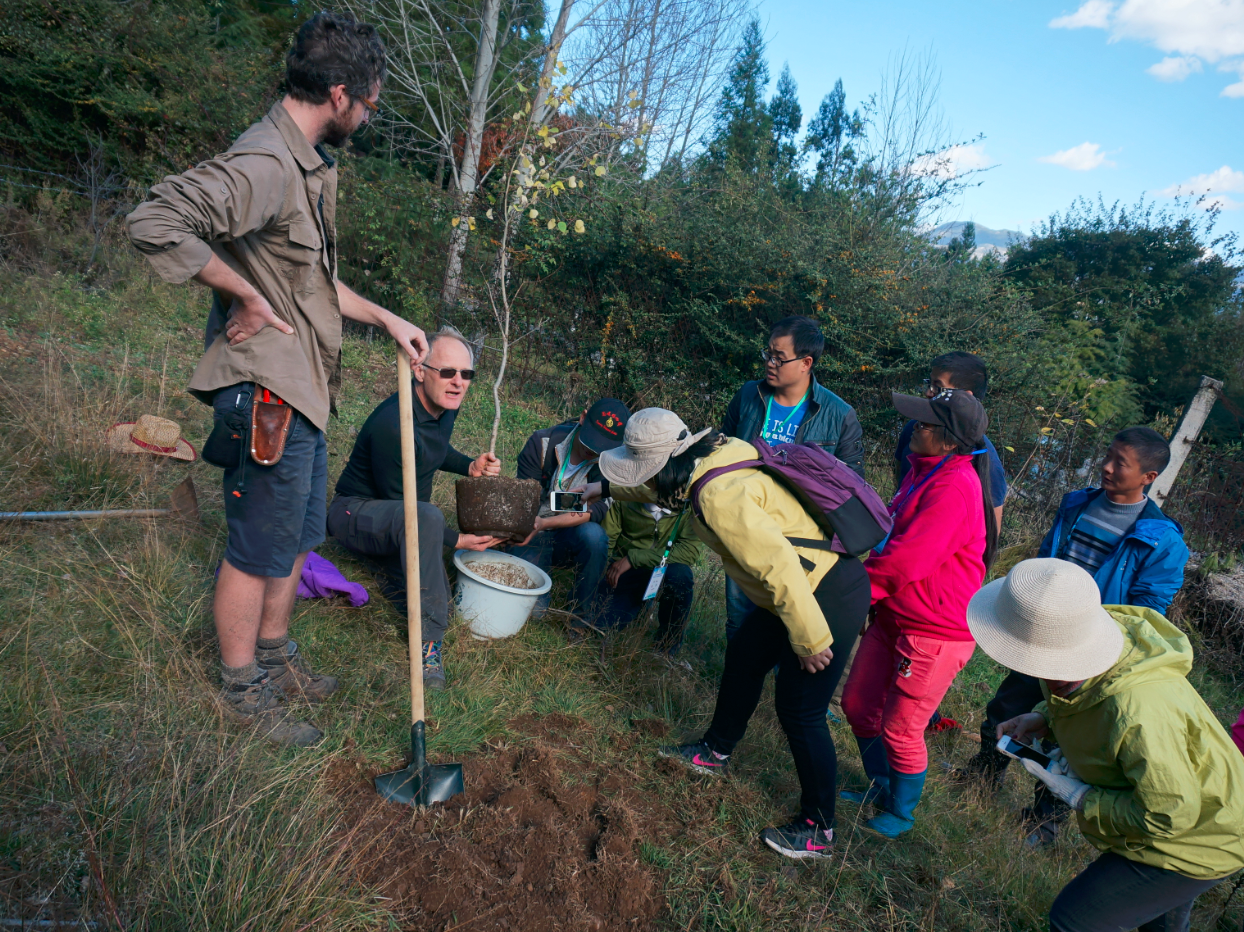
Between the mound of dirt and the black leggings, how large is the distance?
591 mm

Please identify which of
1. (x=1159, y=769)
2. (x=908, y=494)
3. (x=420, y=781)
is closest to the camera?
(x=1159, y=769)

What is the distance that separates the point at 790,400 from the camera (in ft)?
13.2

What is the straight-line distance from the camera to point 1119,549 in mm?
3295

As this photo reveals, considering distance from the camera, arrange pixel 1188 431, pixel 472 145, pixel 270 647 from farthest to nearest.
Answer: pixel 472 145, pixel 1188 431, pixel 270 647

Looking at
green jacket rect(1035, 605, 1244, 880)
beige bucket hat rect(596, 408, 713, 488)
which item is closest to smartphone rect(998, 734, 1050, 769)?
green jacket rect(1035, 605, 1244, 880)

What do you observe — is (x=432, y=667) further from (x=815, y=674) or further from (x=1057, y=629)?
(x=1057, y=629)

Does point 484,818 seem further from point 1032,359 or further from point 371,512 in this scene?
point 1032,359

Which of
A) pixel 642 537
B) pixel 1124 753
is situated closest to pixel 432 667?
pixel 642 537

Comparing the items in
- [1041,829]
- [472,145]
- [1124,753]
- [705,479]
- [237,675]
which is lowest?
[1041,829]

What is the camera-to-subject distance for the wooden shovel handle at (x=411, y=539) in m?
2.48

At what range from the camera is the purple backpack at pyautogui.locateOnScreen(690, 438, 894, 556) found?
2.41 metres

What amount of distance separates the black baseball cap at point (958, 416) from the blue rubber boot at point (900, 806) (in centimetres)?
133

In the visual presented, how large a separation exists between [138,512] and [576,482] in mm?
2215

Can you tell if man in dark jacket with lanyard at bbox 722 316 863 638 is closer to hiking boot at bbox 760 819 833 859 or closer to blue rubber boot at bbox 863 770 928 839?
blue rubber boot at bbox 863 770 928 839
